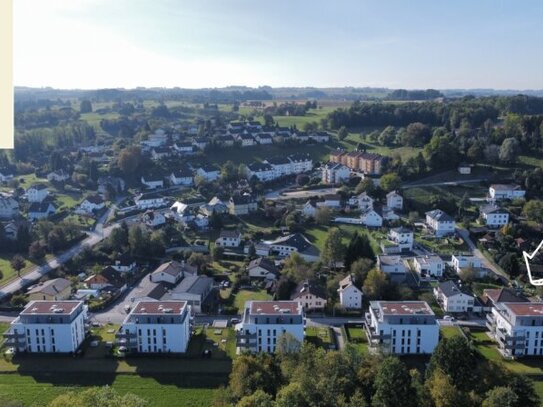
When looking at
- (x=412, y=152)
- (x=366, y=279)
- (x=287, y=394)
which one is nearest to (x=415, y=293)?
(x=366, y=279)

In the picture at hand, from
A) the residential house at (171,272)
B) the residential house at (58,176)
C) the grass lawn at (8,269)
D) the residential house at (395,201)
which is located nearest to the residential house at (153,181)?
the residential house at (58,176)

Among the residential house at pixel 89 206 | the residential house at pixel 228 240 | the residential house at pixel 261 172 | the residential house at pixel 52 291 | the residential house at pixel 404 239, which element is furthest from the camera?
the residential house at pixel 261 172

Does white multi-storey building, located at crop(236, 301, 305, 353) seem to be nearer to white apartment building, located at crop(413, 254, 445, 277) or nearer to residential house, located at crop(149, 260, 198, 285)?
residential house, located at crop(149, 260, 198, 285)

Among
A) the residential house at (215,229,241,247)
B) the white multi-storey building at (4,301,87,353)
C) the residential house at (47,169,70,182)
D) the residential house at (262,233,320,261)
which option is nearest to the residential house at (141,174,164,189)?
the residential house at (47,169,70,182)

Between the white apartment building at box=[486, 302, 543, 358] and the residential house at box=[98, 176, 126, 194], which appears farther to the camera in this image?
the residential house at box=[98, 176, 126, 194]

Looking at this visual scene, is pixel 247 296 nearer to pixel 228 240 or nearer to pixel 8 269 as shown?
pixel 228 240

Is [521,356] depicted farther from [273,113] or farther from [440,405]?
[273,113]

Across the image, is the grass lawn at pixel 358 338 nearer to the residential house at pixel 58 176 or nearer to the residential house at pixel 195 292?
the residential house at pixel 195 292
